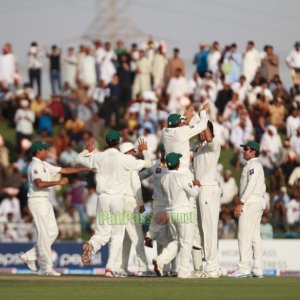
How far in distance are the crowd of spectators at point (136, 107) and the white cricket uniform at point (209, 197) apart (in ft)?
39.8

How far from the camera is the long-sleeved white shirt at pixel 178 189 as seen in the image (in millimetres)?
23031

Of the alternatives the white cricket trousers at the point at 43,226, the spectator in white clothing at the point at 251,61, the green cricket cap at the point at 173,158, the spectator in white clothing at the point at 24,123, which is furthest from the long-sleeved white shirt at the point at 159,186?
the spectator in white clothing at the point at 251,61

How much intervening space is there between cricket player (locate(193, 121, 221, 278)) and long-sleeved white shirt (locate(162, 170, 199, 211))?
400 mm

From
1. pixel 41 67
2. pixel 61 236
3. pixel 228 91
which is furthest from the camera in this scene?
pixel 41 67

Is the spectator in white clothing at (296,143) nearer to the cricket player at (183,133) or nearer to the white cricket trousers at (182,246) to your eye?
the cricket player at (183,133)

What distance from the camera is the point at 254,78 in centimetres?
4372

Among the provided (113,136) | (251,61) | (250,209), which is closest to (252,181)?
(250,209)

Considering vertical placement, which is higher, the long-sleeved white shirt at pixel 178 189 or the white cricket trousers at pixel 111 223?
the long-sleeved white shirt at pixel 178 189

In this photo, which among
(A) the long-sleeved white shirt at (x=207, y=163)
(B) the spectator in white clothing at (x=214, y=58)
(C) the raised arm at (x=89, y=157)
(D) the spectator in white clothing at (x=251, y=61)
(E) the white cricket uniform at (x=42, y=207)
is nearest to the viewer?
(A) the long-sleeved white shirt at (x=207, y=163)

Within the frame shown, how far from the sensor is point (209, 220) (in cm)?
2377

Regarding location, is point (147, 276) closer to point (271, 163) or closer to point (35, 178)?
point (35, 178)

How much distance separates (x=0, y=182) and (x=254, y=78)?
32.2ft

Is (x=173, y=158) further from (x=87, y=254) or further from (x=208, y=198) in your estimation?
(x=87, y=254)

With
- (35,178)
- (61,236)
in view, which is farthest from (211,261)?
(61,236)
